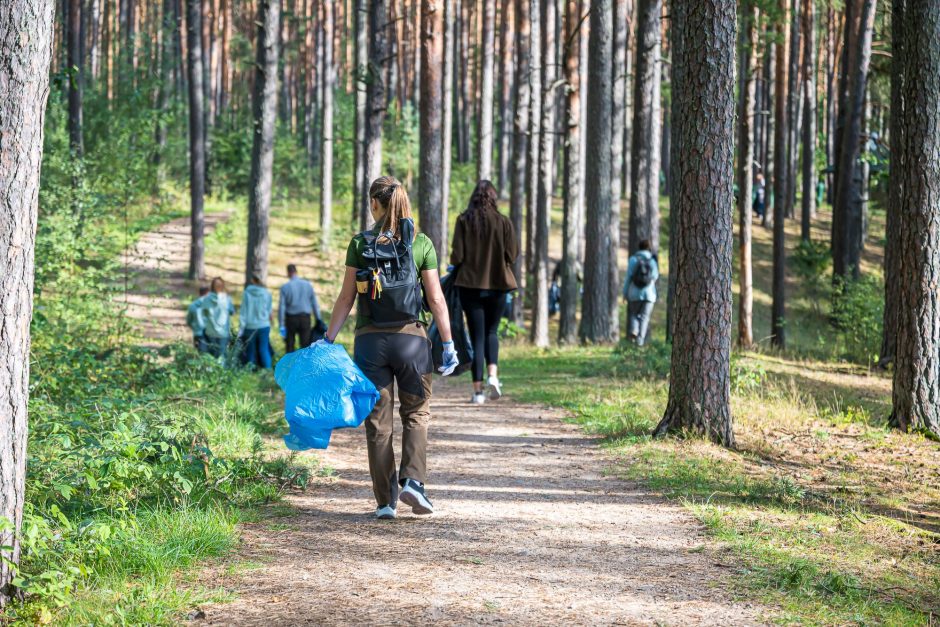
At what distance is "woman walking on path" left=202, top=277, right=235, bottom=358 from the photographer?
575 inches

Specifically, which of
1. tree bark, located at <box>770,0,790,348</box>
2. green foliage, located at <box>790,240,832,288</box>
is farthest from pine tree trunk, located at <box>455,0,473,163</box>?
tree bark, located at <box>770,0,790,348</box>

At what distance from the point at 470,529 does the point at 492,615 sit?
146cm

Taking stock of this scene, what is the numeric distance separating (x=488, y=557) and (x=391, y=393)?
48.5 inches

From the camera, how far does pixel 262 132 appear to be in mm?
17656

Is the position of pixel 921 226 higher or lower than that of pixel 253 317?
higher

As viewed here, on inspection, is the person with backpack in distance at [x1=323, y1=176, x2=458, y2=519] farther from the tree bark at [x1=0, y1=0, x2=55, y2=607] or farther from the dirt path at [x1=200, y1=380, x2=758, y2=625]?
the tree bark at [x1=0, y1=0, x2=55, y2=607]

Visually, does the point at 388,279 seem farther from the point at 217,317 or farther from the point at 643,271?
the point at 643,271

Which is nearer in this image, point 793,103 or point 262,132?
point 262,132

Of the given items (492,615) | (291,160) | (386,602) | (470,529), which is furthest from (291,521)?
(291,160)

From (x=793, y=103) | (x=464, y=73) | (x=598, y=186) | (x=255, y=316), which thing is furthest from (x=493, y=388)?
(x=464, y=73)

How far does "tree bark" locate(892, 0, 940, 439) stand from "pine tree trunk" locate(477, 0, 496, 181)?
492 inches

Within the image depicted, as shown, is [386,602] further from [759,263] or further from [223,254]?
[759,263]

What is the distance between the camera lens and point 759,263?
34.7 meters

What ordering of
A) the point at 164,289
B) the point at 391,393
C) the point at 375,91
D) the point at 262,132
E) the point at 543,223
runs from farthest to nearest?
the point at 164,289, the point at 543,223, the point at 375,91, the point at 262,132, the point at 391,393
